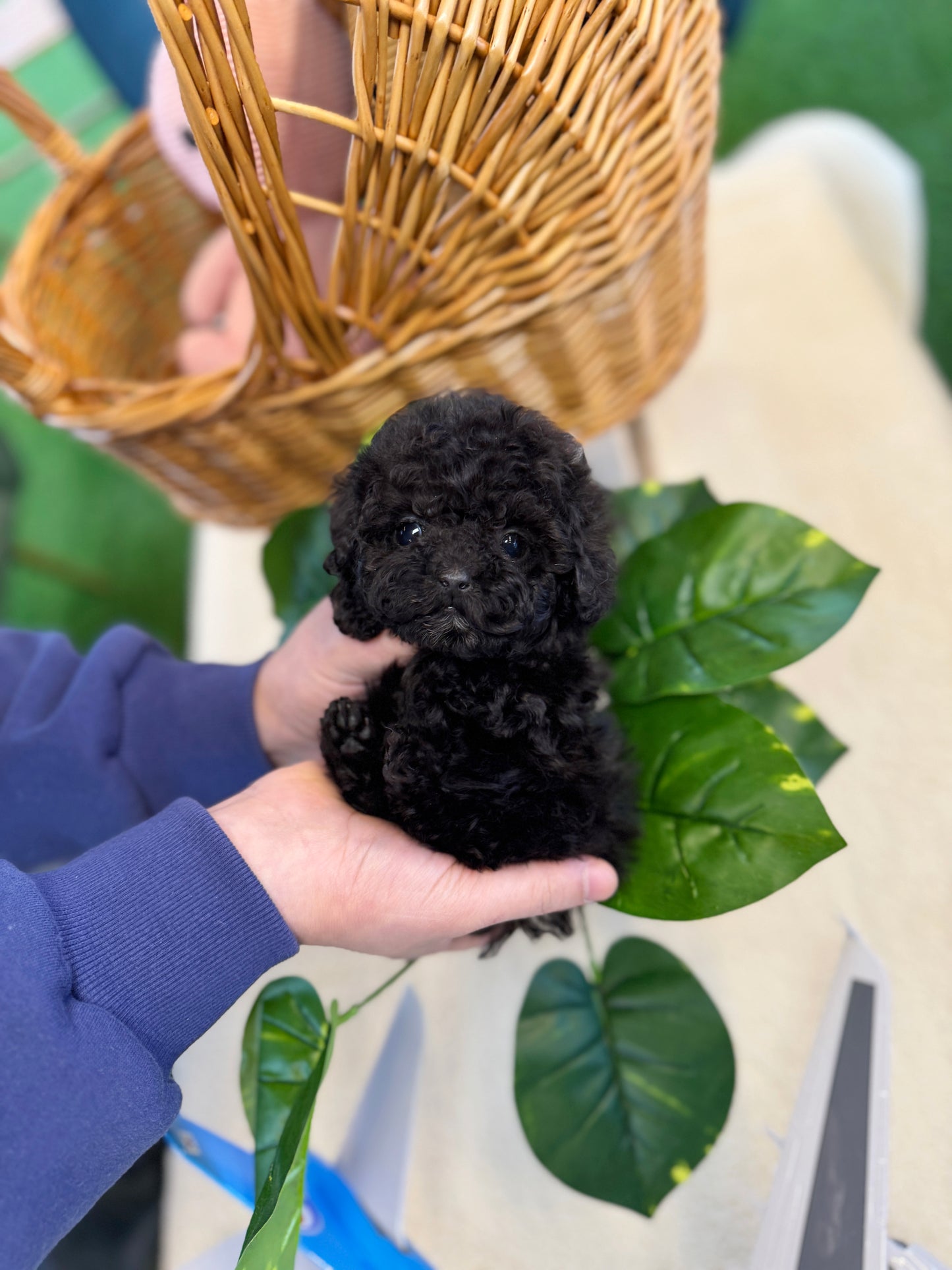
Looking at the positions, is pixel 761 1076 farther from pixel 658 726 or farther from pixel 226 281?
pixel 226 281

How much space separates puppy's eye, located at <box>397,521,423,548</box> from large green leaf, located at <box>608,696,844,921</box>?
321 millimetres

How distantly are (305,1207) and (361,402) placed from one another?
806mm

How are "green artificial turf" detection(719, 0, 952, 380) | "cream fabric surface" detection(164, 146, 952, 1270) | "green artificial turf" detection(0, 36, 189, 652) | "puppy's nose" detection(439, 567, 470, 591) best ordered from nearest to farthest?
"puppy's nose" detection(439, 567, 470, 591)
"cream fabric surface" detection(164, 146, 952, 1270)
"green artificial turf" detection(719, 0, 952, 380)
"green artificial turf" detection(0, 36, 189, 652)

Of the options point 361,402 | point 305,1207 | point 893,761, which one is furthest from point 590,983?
point 361,402

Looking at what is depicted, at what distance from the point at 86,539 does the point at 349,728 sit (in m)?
1.78

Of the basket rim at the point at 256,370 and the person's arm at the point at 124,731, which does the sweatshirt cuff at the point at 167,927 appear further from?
the basket rim at the point at 256,370

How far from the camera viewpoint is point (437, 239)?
84cm

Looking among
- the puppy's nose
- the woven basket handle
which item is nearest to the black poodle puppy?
the puppy's nose

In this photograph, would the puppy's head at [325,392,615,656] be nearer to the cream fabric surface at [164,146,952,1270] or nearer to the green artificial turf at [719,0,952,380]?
the cream fabric surface at [164,146,952,1270]

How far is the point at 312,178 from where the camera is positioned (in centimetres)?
104

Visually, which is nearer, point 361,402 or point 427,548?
point 427,548

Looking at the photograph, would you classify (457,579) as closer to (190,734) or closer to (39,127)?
(190,734)

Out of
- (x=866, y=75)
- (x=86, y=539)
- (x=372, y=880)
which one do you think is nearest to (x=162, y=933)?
(x=372, y=880)

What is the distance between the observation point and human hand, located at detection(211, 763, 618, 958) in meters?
0.70
